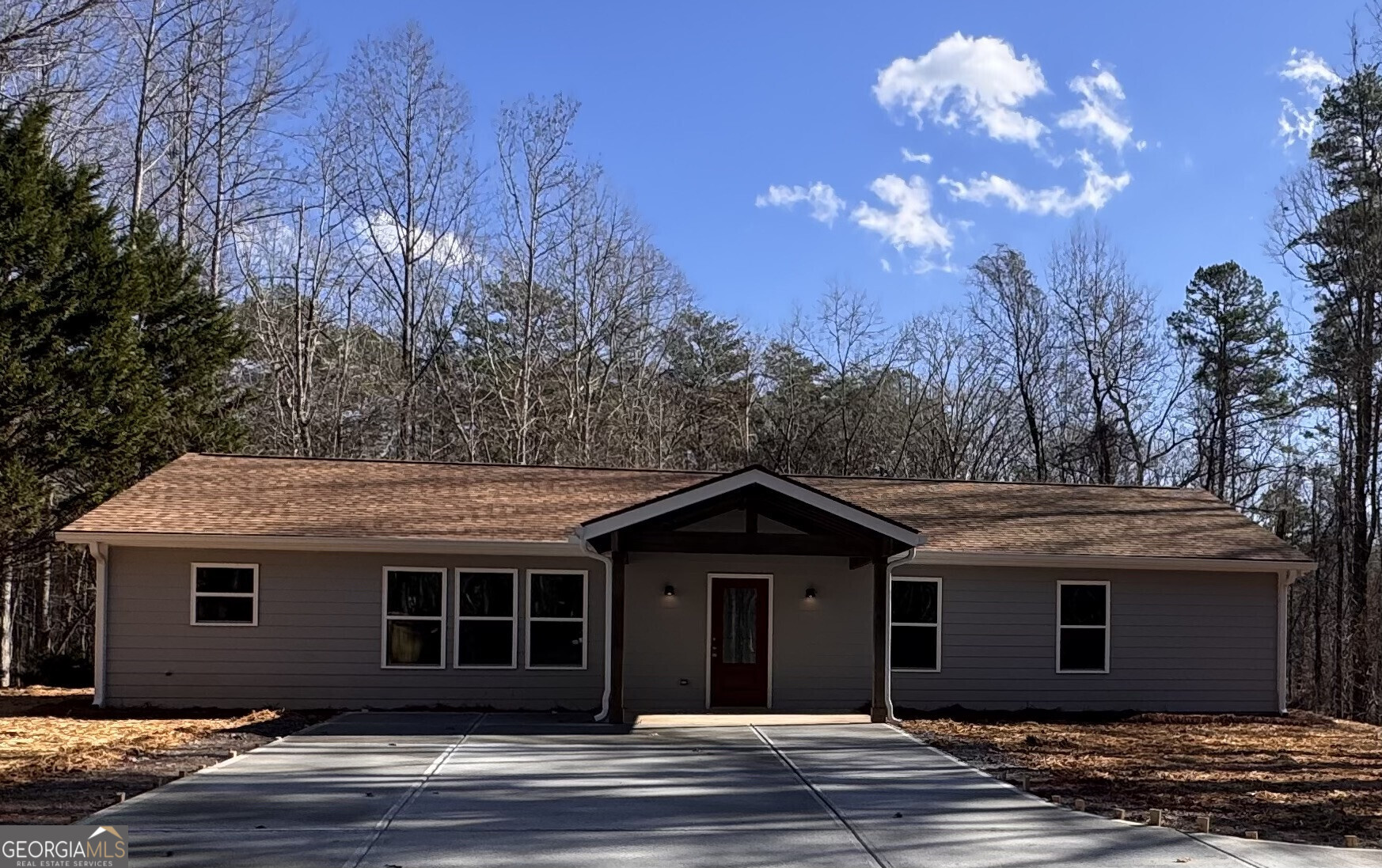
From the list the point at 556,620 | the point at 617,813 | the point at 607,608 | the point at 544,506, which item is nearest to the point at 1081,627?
the point at 607,608

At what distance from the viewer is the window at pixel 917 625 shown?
16.3 metres

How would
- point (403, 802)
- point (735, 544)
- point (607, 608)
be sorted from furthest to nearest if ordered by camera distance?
point (607, 608) < point (735, 544) < point (403, 802)

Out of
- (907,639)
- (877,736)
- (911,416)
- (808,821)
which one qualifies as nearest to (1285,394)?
(911,416)

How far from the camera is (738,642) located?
52.5ft

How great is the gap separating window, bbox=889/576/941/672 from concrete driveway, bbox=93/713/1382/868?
13.2 ft

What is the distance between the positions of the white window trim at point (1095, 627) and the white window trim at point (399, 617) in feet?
26.9

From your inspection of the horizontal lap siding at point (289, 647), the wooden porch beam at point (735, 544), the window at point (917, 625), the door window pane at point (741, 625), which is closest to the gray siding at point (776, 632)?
the door window pane at point (741, 625)

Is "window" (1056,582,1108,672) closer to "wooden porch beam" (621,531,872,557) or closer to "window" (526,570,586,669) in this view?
"wooden porch beam" (621,531,872,557)

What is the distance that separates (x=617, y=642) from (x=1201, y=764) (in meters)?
6.32

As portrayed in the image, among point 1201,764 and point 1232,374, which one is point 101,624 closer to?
point 1201,764

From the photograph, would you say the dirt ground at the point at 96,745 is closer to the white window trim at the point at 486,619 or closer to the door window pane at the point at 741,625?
the white window trim at the point at 486,619

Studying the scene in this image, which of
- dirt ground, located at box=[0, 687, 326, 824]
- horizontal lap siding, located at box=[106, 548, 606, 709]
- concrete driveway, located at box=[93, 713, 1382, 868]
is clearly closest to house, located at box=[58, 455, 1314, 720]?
horizontal lap siding, located at box=[106, 548, 606, 709]

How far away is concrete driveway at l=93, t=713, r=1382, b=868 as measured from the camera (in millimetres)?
7184

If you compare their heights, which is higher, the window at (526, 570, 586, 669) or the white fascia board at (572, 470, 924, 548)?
the white fascia board at (572, 470, 924, 548)
